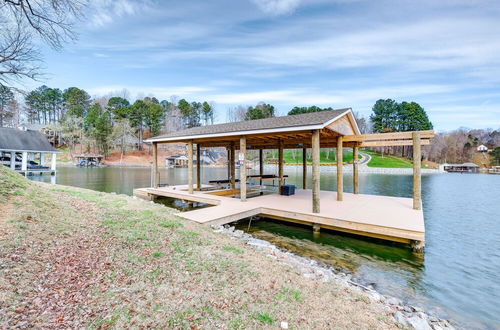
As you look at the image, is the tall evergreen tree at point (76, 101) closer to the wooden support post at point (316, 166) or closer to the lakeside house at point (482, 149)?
the wooden support post at point (316, 166)

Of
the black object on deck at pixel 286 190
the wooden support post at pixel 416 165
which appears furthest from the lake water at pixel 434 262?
the black object on deck at pixel 286 190

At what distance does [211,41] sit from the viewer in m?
17.9

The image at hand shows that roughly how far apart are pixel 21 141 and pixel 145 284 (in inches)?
1232

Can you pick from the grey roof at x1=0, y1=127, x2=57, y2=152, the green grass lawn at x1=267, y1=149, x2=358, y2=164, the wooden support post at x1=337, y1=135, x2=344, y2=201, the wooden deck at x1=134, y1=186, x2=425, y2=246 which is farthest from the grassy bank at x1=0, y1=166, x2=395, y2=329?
the green grass lawn at x1=267, y1=149, x2=358, y2=164

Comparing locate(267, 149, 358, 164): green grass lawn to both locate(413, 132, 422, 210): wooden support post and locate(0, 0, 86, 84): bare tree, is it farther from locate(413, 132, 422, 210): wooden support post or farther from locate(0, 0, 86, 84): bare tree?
locate(0, 0, 86, 84): bare tree

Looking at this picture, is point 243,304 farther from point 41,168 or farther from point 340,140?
point 41,168

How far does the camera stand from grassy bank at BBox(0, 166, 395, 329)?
242cm

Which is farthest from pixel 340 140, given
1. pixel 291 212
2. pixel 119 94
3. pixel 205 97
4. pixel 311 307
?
pixel 119 94

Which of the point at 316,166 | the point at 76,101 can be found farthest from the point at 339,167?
the point at 76,101

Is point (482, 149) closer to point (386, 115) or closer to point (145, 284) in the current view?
point (386, 115)

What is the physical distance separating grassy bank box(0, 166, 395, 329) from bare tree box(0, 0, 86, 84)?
280 cm

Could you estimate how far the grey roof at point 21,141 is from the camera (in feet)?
75.1

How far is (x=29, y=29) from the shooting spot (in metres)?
5.02

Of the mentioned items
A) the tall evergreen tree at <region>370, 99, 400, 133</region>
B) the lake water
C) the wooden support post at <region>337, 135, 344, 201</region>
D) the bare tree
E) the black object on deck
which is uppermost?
the tall evergreen tree at <region>370, 99, 400, 133</region>
